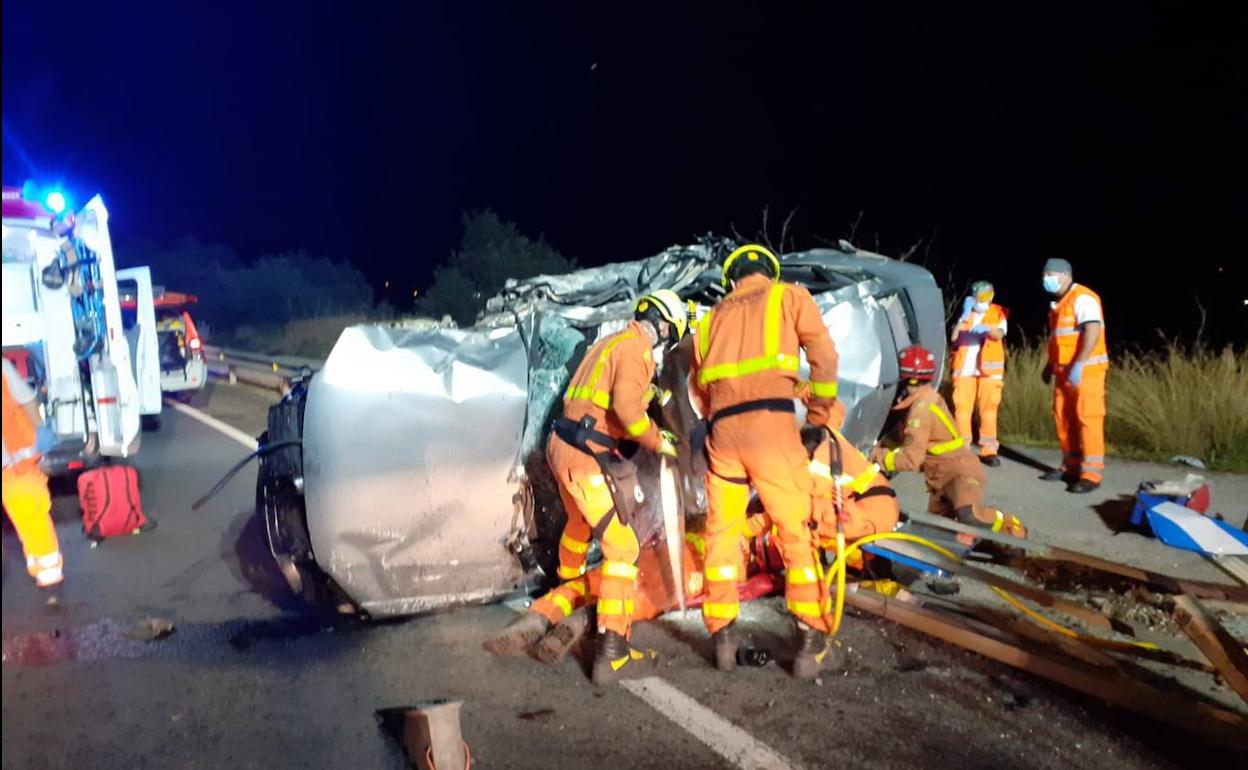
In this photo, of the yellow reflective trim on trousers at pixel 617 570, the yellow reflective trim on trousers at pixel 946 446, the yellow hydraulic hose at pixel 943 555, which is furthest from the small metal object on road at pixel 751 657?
the yellow reflective trim on trousers at pixel 946 446

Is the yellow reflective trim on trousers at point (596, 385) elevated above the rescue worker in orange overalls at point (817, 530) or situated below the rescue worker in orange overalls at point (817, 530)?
above

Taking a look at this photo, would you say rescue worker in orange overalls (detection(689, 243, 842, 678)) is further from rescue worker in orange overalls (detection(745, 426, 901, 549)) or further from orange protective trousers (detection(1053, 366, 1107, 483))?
orange protective trousers (detection(1053, 366, 1107, 483))

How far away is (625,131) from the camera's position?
51688 mm

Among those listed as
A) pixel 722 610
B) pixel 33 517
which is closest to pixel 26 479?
pixel 33 517

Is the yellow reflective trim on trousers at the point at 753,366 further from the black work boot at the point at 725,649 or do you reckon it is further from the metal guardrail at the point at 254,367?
the metal guardrail at the point at 254,367

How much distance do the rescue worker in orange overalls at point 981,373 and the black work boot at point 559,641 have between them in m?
4.52

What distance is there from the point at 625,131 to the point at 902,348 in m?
47.8

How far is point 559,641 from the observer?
4.20 m

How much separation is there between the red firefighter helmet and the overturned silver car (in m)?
1.25

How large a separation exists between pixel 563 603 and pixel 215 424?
9063 mm

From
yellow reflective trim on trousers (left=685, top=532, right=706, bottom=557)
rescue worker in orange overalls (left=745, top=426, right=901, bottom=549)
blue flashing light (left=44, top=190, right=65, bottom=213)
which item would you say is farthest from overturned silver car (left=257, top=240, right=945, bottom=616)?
blue flashing light (left=44, top=190, right=65, bottom=213)

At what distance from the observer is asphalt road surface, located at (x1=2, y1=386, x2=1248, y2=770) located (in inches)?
132

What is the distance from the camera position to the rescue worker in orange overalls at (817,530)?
4426mm

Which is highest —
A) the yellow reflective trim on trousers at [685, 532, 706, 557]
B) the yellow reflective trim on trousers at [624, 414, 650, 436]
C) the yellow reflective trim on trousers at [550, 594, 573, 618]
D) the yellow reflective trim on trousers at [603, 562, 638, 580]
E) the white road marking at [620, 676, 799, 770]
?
the yellow reflective trim on trousers at [624, 414, 650, 436]
